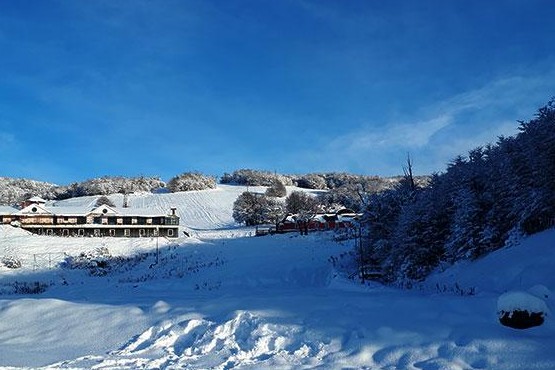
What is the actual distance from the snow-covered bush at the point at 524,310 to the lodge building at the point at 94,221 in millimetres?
68145

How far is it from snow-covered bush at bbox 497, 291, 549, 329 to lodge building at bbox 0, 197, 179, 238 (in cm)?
6815

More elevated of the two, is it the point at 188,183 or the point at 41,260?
the point at 188,183

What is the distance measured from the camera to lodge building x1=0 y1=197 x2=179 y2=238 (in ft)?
240

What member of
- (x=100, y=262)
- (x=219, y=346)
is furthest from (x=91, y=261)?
(x=219, y=346)

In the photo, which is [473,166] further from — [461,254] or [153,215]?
[153,215]

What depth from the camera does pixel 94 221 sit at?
73.8 metres

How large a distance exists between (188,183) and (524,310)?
11971cm

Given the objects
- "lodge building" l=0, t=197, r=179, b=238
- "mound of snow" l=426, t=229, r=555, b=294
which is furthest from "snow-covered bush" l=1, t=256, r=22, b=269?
"mound of snow" l=426, t=229, r=555, b=294

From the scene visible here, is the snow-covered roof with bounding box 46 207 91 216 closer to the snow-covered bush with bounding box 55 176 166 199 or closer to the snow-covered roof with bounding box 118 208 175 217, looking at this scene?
the snow-covered roof with bounding box 118 208 175 217

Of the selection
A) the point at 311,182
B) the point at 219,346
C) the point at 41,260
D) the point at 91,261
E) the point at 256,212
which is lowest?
the point at 219,346

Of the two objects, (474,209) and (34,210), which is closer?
(474,209)

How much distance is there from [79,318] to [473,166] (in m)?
15.8

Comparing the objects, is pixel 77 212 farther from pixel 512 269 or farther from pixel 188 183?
pixel 512 269

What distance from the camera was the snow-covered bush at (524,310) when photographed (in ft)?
24.7
